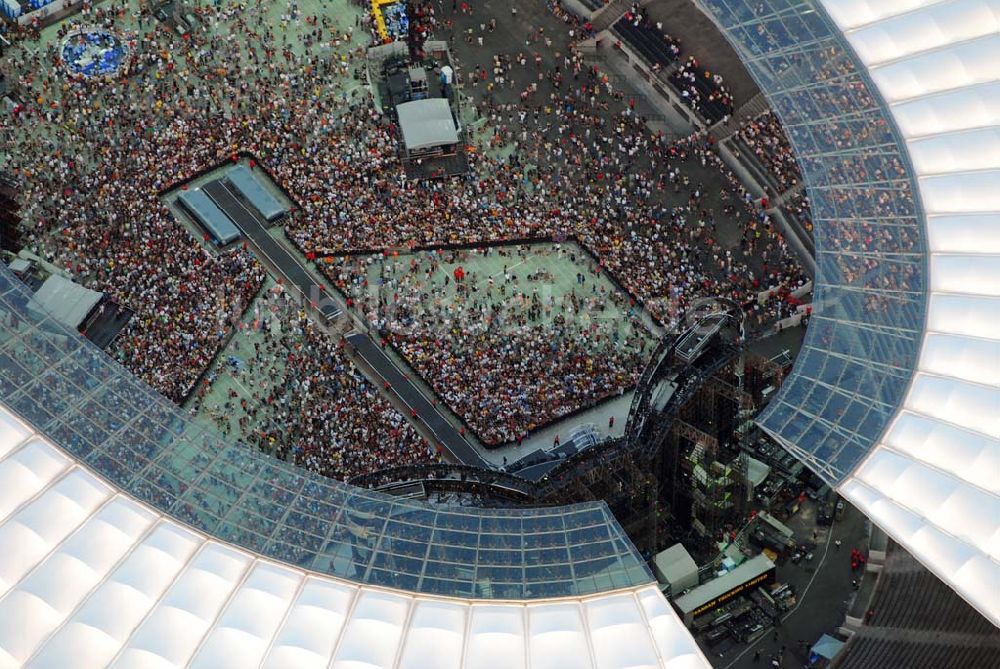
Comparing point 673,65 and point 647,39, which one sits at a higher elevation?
point 647,39

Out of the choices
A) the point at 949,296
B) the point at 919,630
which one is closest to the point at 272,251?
the point at 949,296

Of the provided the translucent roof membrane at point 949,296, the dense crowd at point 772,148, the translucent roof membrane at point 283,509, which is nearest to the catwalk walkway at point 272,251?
the translucent roof membrane at point 283,509

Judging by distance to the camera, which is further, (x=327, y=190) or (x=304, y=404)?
(x=327, y=190)

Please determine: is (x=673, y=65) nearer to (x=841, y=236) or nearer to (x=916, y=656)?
(x=841, y=236)

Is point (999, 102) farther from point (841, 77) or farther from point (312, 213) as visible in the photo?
point (312, 213)

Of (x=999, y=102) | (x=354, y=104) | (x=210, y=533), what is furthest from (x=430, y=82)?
Result: (x=210, y=533)

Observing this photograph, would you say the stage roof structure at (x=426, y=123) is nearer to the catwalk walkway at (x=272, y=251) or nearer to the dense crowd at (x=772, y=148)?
the catwalk walkway at (x=272, y=251)

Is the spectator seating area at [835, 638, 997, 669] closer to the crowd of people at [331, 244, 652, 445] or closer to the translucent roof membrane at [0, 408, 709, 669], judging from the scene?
the translucent roof membrane at [0, 408, 709, 669]

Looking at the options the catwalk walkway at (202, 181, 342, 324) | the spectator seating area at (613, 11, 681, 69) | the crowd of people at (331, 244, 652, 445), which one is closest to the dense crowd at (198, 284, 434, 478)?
the catwalk walkway at (202, 181, 342, 324)
